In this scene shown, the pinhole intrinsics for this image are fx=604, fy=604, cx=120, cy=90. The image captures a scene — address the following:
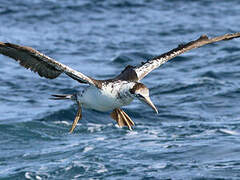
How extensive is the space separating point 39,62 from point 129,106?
19.5 ft

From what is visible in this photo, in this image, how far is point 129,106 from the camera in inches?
630

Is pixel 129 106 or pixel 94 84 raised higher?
pixel 94 84

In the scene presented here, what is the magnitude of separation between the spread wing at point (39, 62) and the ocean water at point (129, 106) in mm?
2201

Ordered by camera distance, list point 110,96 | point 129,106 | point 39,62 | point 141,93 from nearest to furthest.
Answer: point 141,93, point 110,96, point 39,62, point 129,106

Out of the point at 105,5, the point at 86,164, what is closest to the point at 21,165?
the point at 86,164

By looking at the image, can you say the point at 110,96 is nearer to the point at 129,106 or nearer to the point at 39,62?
the point at 39,62

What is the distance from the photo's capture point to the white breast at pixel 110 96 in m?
10.0

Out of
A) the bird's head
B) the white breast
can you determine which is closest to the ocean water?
the white breast

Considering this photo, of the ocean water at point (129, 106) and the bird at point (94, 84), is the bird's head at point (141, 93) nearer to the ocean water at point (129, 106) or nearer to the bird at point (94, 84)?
the bird at point (94, 84)

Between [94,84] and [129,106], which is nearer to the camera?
[94,84]

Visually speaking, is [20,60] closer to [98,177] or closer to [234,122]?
[98,177]

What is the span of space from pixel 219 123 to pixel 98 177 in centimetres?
412

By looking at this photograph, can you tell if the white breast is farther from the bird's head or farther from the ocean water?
the ocean water

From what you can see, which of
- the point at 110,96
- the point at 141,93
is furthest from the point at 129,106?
the point at 141,93
